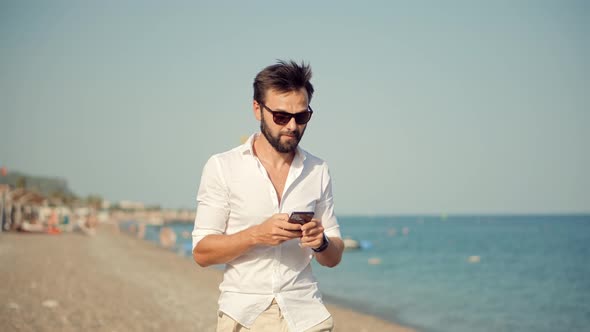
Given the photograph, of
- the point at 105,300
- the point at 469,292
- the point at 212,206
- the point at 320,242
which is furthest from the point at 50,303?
the point at 469,292

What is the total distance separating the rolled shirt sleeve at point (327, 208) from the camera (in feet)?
9.29

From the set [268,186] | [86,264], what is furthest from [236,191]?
[86,264]

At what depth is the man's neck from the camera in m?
2.74

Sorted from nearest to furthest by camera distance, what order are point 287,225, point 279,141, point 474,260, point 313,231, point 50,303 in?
point 287,225, point 313,231, point 279,141, point 50,303, point 474,260

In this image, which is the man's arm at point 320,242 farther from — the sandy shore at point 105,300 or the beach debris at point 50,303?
the beach debris at point 50,303

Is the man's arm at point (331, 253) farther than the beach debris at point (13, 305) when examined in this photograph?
No

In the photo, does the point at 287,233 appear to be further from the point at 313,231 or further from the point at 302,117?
the point at 302,117

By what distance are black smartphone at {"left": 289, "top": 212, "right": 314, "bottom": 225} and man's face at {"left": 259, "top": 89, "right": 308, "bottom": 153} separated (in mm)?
385

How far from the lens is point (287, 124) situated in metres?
2.64

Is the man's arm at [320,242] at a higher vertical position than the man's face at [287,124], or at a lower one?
lower

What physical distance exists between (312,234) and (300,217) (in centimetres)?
12

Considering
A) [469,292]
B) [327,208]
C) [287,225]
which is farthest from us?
[469,292]

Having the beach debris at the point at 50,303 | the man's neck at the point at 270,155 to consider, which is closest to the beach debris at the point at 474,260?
the beach debris at the point at 50,303

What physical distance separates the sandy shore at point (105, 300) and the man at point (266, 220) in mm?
7496
